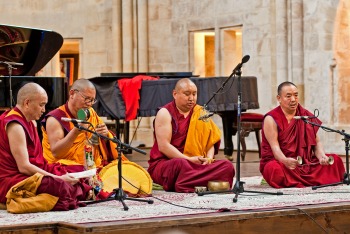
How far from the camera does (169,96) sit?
11.6 metres

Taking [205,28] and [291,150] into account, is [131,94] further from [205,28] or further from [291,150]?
[291,150]

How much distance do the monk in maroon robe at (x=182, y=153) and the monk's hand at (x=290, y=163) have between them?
56 centimetres

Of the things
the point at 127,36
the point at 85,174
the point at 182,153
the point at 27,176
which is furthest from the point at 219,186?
the point at 127,36

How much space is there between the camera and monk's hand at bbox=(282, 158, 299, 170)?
26.3ft

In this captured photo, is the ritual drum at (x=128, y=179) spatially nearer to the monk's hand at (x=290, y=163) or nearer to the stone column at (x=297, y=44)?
the monk's hand at (x=290, y=163)

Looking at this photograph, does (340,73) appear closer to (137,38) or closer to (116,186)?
(137,38)

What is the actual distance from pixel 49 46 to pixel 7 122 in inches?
212

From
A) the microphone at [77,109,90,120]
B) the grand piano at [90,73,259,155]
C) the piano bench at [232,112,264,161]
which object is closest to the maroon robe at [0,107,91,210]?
the microphone at [77,109,90,120]

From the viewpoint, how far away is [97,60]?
1691cm

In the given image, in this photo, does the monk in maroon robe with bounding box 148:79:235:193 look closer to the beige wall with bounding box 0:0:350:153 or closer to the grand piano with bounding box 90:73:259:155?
the grand piano with bounding box 90:73:259:155

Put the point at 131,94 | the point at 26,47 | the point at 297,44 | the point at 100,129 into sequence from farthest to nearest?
the point at 297,44, the point at 131,94, the point at 26,47, the point at 100,129

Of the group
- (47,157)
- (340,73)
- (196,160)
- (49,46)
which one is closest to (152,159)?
(196,160)

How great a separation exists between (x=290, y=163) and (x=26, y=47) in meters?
4.66

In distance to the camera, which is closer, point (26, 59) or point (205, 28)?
point (26, 59)
